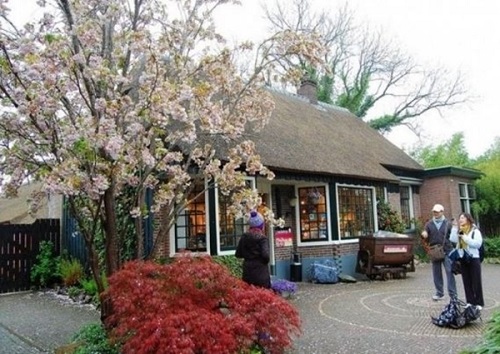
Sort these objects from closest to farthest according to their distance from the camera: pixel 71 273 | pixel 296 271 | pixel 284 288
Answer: pixel 284 288 → pixel 71 273 → pixel 296 271

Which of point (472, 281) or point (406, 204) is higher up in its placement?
point (406, 204)

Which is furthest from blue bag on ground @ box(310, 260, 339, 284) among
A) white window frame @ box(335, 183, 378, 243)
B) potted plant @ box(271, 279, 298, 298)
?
potted plant @ box(271, 279, 298, 298)

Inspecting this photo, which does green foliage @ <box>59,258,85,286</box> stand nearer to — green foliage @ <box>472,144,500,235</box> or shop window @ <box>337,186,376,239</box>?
shop window @ <box>337,186,376,239</box>

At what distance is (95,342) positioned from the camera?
5.59 m

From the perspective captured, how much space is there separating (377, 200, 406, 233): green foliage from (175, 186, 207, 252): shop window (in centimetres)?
693

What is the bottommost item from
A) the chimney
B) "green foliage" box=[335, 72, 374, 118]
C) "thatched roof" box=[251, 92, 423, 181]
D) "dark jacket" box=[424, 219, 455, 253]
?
"dark jacket" box=[424, 219, 455, 253]

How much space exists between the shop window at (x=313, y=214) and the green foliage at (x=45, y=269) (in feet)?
22.0

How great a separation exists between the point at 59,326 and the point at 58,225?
562cm

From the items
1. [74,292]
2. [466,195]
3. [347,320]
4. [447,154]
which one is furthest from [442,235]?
[447,154]

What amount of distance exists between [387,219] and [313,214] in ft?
10.2

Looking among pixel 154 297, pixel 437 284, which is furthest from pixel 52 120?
pixel 437 284

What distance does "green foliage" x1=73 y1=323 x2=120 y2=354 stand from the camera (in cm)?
526

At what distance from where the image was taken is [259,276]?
21.4ft

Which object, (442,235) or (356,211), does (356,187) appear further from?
(442,235)
